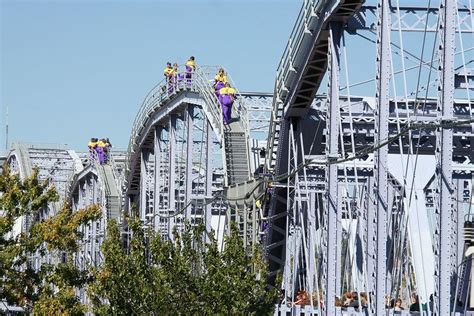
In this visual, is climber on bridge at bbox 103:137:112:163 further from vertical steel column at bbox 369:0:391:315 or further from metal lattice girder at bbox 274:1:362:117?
vertical steel column at bbox 369:0:391:315

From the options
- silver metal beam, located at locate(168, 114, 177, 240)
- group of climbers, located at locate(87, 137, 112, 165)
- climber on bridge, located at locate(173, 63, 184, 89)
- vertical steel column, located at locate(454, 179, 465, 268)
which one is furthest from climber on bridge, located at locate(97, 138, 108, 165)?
vertical steel column, located at locate(454, 179, 465, 268)

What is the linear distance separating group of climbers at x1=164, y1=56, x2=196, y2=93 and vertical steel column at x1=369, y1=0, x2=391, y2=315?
23171 millimetres

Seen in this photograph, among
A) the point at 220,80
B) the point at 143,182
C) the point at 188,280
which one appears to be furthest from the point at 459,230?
the point at 143,182

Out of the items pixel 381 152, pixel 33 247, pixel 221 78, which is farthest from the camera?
pixel 221 78

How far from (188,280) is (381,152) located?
22.0 ft

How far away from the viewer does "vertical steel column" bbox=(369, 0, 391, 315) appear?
33656 mm

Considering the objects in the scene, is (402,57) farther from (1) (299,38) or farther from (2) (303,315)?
(2) (303,315)

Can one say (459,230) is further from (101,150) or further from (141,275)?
(101,150)

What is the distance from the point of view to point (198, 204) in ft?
199

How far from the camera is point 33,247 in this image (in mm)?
52031

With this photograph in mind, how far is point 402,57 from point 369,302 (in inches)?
214

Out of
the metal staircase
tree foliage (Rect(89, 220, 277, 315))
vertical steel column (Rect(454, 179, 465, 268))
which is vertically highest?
the metal staircase

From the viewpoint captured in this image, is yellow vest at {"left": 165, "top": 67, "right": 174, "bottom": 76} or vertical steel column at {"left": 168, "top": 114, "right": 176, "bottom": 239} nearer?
yellow vest at {"left": 165, "top": 67, "right": 174, "bottom": 76}

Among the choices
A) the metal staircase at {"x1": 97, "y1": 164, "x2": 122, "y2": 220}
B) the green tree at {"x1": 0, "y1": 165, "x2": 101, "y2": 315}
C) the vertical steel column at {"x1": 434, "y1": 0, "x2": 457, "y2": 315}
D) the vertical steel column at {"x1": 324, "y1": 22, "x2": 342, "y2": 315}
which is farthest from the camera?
the metal staircase at {"x1": 97, "y1": 164, "x2": 122, "y2": 220}
